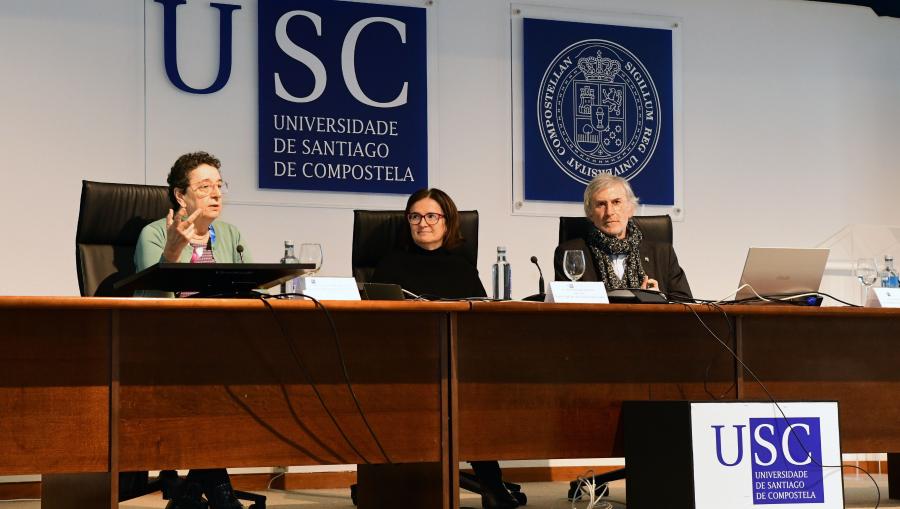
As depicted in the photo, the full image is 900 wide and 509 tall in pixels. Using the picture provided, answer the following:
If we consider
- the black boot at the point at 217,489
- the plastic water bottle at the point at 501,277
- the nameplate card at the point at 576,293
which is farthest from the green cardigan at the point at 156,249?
the nameplate card at the point at 576,293

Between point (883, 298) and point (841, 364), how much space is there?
0.79ft

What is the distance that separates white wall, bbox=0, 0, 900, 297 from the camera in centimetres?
428

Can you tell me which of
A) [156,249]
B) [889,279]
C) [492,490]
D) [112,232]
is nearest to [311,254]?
[156,249]

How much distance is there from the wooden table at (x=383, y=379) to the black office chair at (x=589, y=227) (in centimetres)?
98

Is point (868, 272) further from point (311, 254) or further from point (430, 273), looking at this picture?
point (311, 254)

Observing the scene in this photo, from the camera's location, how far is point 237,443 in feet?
8.43

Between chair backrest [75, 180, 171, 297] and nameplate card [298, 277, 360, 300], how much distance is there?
1061 millimetres

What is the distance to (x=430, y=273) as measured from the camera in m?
3.87

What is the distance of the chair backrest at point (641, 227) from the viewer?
4.08 meters

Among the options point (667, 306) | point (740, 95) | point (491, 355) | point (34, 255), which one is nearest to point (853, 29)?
point (740, 95)

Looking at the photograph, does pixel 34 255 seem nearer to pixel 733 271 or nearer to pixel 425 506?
pixel 425 506

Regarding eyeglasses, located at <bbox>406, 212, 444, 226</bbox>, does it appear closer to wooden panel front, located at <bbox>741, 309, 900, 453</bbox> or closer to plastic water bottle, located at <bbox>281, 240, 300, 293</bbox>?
plastic water bottle, located at <bbox>281, 240, 300, 293</bbox>

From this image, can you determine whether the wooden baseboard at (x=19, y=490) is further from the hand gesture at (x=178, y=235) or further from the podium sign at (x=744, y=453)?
the podium sign at (x=744, y=453)

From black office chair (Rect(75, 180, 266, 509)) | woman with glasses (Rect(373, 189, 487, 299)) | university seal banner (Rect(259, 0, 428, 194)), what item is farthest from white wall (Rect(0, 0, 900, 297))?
black office chair (Rect(75, 180, 266, 509))
